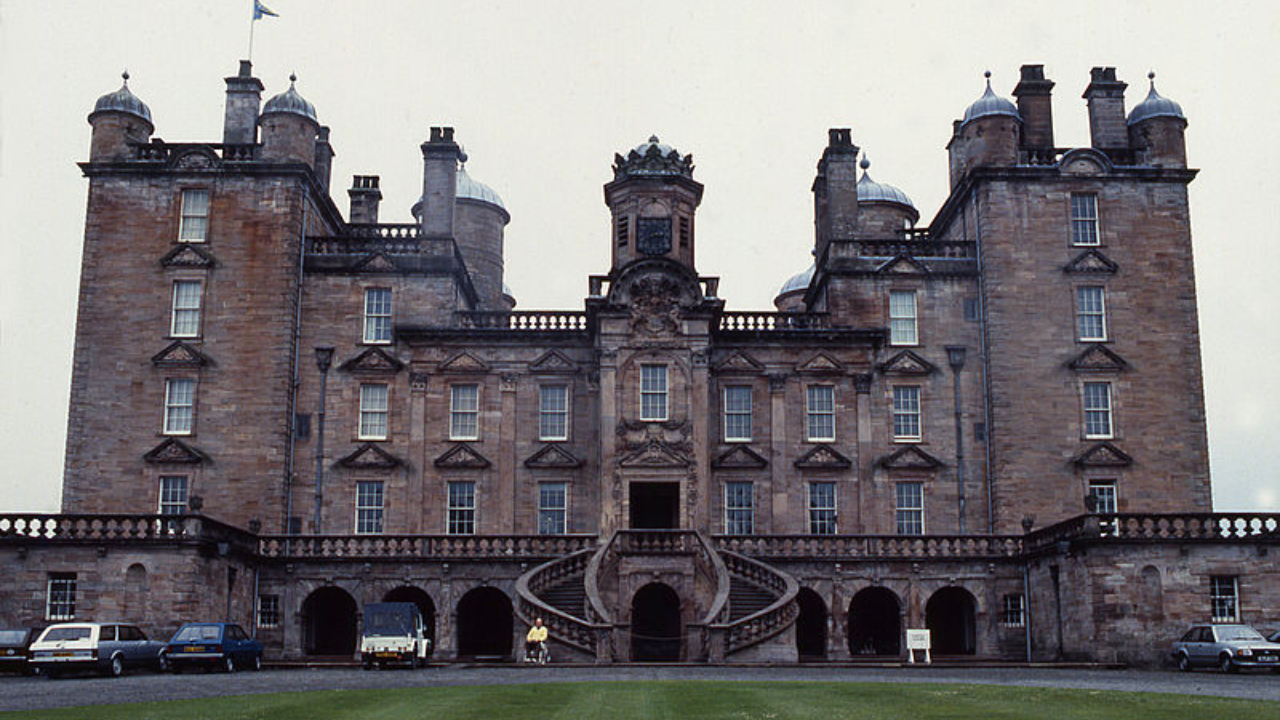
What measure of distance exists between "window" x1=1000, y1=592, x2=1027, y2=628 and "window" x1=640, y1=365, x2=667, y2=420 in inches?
495

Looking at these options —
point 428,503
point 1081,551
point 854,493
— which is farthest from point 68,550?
point 1081,551

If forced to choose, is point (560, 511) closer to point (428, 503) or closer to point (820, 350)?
point (428, 503)

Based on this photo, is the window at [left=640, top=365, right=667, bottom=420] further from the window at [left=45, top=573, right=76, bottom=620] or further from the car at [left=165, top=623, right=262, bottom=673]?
the window at [left=45, top=573, right=76, bottom=620]

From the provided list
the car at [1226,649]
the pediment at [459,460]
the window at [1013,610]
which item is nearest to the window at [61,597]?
the pediment at [459,460]

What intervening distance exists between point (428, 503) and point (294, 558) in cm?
566

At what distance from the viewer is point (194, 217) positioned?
48.5 metres

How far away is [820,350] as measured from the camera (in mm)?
49062

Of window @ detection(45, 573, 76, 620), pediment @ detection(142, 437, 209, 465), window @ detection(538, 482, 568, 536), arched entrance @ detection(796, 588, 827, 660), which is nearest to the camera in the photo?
window @ detection(45, 573, 76, 620)

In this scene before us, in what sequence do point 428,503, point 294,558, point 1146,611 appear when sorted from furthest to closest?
1. point 428,503
2. point 294,558
3. point 1146,611

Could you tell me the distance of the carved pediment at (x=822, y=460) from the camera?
157 ft

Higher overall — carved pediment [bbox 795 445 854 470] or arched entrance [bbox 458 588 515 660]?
carved pediment [bbox 795 445 854 470]

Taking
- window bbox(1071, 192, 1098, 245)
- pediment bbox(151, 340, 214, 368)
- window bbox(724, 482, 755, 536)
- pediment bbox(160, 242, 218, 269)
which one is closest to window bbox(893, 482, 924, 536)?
window bbox(724, 482, 755, 536)

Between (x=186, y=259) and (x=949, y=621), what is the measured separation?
96.5 ft

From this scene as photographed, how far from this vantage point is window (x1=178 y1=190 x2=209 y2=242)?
48375 mm
